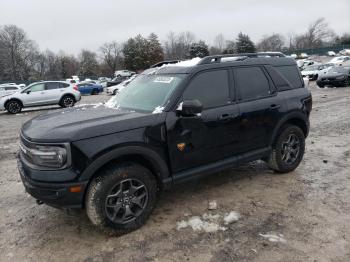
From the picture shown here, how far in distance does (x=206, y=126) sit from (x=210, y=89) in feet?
1.77

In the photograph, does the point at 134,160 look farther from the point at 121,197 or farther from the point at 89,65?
the point at 89,65

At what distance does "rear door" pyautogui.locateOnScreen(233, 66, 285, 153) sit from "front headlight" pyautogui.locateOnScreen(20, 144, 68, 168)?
94.6 inches

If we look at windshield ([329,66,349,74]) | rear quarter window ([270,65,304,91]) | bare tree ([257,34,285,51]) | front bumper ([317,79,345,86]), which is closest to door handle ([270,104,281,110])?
rear quarter window ([270,65,304,91])

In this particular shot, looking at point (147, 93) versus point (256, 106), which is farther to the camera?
point (256, 106)

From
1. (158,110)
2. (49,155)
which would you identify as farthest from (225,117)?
(49,155)

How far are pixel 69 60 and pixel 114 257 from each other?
10434 centimetres

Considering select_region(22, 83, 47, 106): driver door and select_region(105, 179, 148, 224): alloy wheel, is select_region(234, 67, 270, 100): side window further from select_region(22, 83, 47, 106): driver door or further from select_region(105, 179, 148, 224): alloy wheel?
select_region(22, 83, 47, 106): driver door

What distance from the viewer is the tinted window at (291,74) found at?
551 cm

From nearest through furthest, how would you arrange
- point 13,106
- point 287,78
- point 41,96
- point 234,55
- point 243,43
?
point 234,55
point 287,78
point 13,106
point 41,96
point 243,43

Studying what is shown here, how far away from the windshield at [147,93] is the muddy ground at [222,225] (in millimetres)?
1367

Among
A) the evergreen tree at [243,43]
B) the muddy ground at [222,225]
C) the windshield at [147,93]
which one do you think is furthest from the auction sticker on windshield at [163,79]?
the evergreen tree at [243,43]

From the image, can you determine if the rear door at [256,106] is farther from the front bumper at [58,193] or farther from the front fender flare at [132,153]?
the front bumper at [58,193]

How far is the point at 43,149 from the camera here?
356 centimetres

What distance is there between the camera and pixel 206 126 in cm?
437
